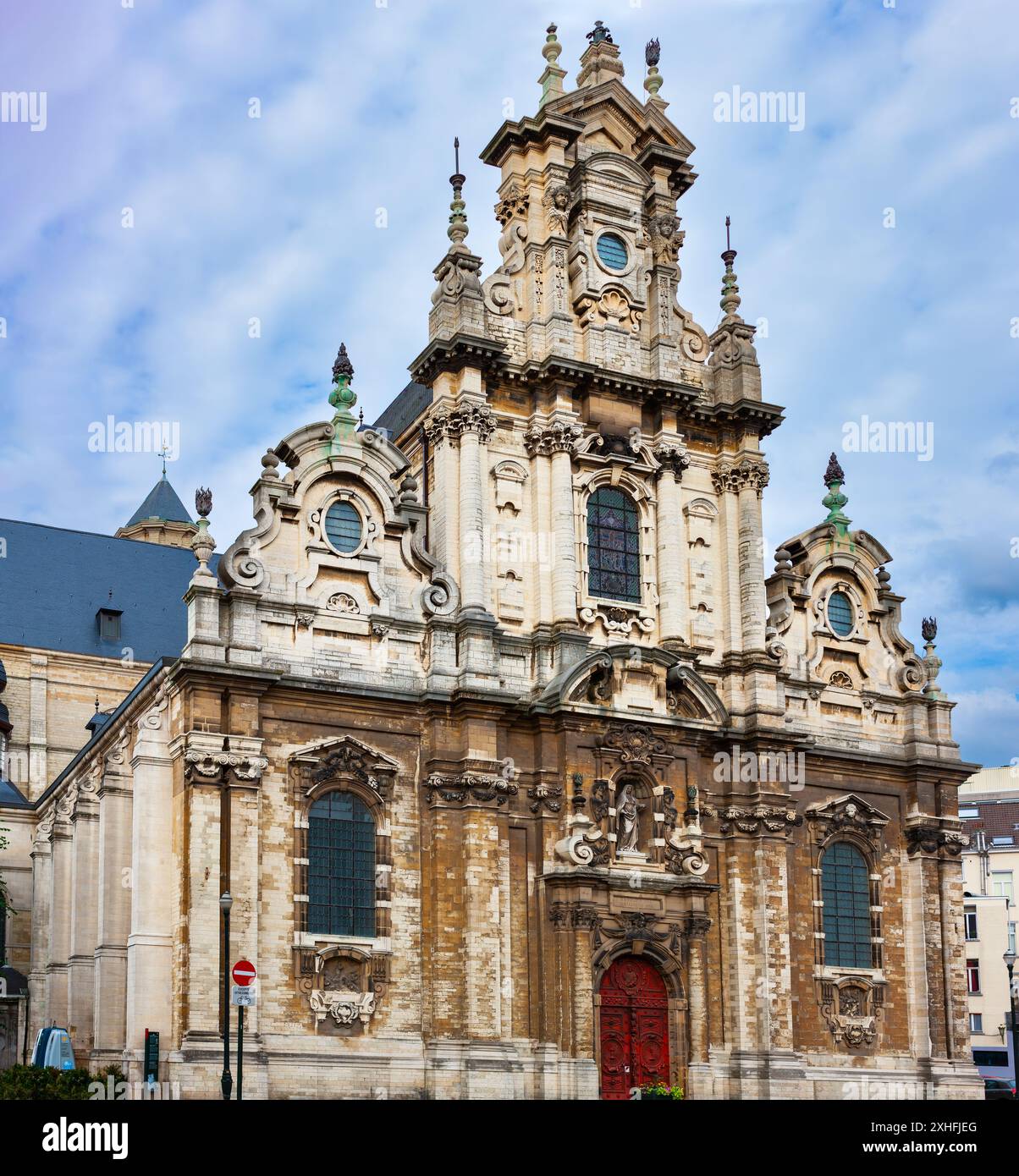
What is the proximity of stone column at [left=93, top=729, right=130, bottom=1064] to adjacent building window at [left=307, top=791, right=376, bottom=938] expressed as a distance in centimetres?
589

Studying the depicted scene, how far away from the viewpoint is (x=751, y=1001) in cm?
3438

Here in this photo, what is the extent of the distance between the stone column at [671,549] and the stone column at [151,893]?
11.6 meters

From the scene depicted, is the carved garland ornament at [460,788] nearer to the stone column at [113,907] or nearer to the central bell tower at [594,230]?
the stone column at [113,907]

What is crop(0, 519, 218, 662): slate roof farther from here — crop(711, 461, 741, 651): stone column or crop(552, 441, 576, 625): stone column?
crop(711, 461, 741, 651): stone column

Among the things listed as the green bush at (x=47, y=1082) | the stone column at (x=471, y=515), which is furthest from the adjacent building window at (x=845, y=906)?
the green bush at (x=47, y=1082)

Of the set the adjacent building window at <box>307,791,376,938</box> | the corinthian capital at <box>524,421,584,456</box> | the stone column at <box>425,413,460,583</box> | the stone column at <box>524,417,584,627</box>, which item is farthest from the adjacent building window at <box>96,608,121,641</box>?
the adjacent building window at <box>307,791,376,938</box>

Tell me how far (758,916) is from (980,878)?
36.1m

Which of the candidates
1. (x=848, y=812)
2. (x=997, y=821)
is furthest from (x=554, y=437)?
(x=997, y=821)

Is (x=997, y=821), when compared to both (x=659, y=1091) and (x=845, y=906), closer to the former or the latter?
(x=845, y=906)

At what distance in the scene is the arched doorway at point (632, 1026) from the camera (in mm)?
32656

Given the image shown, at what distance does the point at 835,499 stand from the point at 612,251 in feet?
28.4

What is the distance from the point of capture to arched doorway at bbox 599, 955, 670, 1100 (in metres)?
32.7

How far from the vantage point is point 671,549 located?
3634cm
